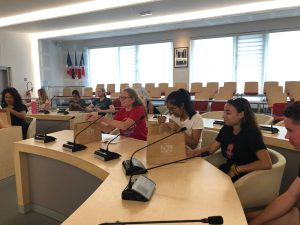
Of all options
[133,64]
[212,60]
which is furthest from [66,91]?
[212,60]

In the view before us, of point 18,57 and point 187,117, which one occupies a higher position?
point 18,57

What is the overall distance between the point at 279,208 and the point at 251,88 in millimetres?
6855

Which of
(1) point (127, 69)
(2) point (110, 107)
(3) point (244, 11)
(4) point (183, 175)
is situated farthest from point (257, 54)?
(4) point (183, 175)

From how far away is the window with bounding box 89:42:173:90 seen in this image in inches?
377

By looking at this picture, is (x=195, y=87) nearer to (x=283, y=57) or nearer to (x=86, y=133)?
(x=283, y=57)

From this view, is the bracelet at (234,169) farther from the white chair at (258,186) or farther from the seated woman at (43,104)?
the seated woman at (43,104)

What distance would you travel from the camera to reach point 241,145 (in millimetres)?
1793

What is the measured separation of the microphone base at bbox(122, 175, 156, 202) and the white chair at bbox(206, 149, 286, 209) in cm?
55

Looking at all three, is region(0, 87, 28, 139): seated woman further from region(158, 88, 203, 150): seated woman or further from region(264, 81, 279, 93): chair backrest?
region(264, 81, 279, 93): chair backrest

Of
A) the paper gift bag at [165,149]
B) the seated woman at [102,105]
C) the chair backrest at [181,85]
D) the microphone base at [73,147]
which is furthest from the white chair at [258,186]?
the chair backrest at [181,85]

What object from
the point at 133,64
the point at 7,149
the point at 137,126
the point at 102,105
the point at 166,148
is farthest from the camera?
the point at 133,64

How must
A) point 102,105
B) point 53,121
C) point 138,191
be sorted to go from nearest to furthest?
point 138,191 < point 53,121 < point 102,105

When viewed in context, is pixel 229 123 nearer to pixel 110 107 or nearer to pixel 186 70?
pixel 110 107

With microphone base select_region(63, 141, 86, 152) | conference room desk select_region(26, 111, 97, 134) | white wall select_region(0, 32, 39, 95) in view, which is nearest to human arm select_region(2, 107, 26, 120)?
conference room desk select_region(26, 111, 97, 134)
